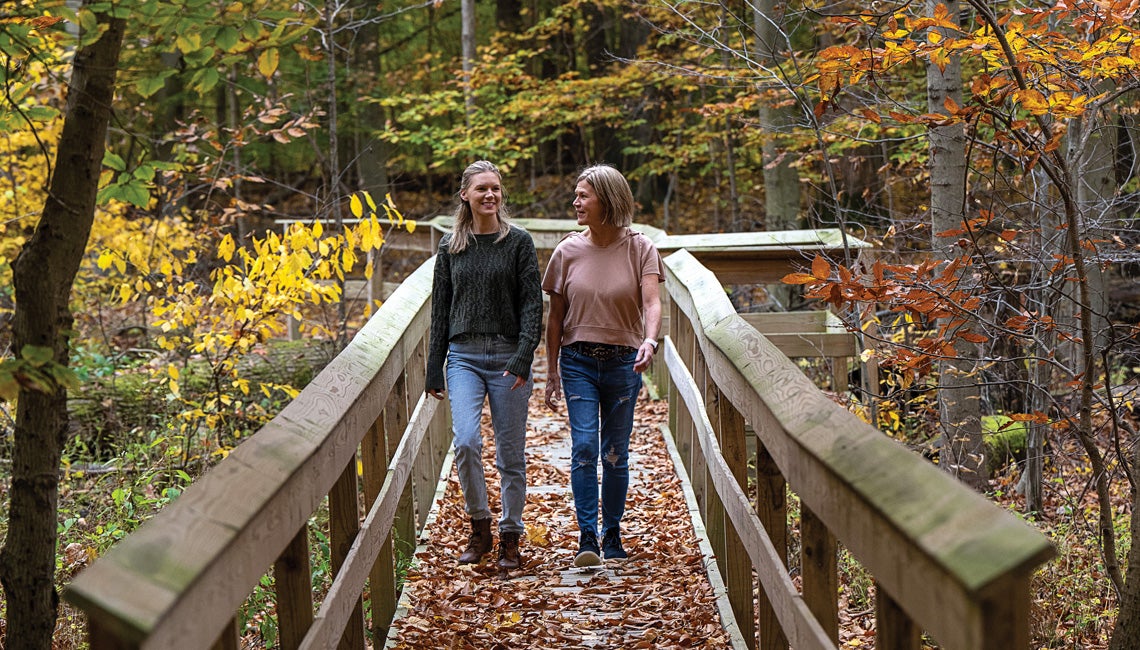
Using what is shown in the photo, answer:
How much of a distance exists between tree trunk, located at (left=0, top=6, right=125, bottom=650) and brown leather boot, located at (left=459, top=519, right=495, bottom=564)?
2.18 metres

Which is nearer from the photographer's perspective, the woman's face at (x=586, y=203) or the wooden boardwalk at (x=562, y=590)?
the wooden boardwalk at (x=562, y=590)

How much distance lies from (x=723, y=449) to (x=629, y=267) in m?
1.24

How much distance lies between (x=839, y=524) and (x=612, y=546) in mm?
3148

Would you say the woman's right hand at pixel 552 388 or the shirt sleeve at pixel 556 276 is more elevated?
the shirt sleeve at pixel 556 276

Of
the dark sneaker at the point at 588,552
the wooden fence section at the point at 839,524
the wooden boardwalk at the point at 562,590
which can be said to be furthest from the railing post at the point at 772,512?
the dark sneaker at the point at 588,552

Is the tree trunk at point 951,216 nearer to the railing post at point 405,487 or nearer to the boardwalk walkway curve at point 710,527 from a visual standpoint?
the boardwalk walkway curve at point 710,527

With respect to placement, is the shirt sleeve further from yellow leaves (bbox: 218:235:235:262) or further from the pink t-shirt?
yellow leaves (bbox: 218:235:235:262)

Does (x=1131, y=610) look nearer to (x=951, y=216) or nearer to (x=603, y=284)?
(x=603, y=284)

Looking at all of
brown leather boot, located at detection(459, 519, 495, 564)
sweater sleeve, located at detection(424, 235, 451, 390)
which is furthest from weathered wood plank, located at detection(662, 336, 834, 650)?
sweater sleeve, located at detection(424, 235, 451, 390)

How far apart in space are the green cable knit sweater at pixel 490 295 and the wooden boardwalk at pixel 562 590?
947mm

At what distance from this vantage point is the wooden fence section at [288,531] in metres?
1.64

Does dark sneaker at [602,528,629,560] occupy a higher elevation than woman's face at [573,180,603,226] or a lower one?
lower

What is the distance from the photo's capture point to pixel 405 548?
503 centimetres

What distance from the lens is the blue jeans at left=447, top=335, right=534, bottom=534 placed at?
4996 mm
